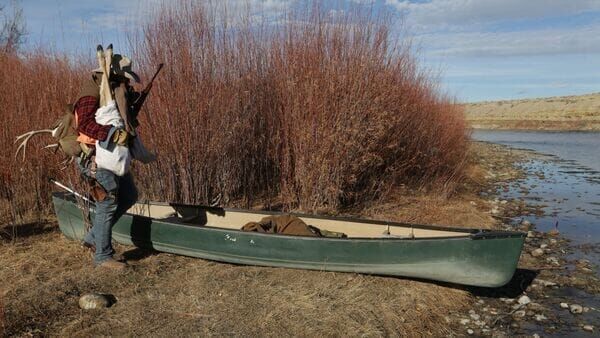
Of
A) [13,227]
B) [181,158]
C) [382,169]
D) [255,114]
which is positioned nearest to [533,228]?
[382,169]

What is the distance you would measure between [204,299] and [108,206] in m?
1.27

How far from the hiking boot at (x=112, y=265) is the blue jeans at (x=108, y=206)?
0.04 metres

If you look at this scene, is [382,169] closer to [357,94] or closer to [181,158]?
[357,94]

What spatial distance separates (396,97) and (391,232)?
9.85 ft

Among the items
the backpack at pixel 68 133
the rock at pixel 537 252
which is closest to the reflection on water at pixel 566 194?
the rock at pixel 537 252

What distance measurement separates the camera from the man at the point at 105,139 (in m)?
4.32

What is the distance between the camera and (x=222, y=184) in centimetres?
747

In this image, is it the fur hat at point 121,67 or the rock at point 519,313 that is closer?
the fur hat at point 121,67

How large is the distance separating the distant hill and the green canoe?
39.9 metres

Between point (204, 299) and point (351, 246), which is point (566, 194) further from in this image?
point (204, 299)

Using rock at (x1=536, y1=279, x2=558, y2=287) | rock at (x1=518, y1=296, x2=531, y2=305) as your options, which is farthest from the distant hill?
rock at (x1=518, y1=296, x2=531, y2=305)

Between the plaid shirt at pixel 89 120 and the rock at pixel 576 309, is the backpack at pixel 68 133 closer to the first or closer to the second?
the plaid shirt at pixel 89 120

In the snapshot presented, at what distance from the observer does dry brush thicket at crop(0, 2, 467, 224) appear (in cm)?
665

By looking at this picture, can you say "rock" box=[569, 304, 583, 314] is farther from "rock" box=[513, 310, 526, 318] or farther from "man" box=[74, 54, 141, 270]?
"man" box=[74, 54, 141, 270]
